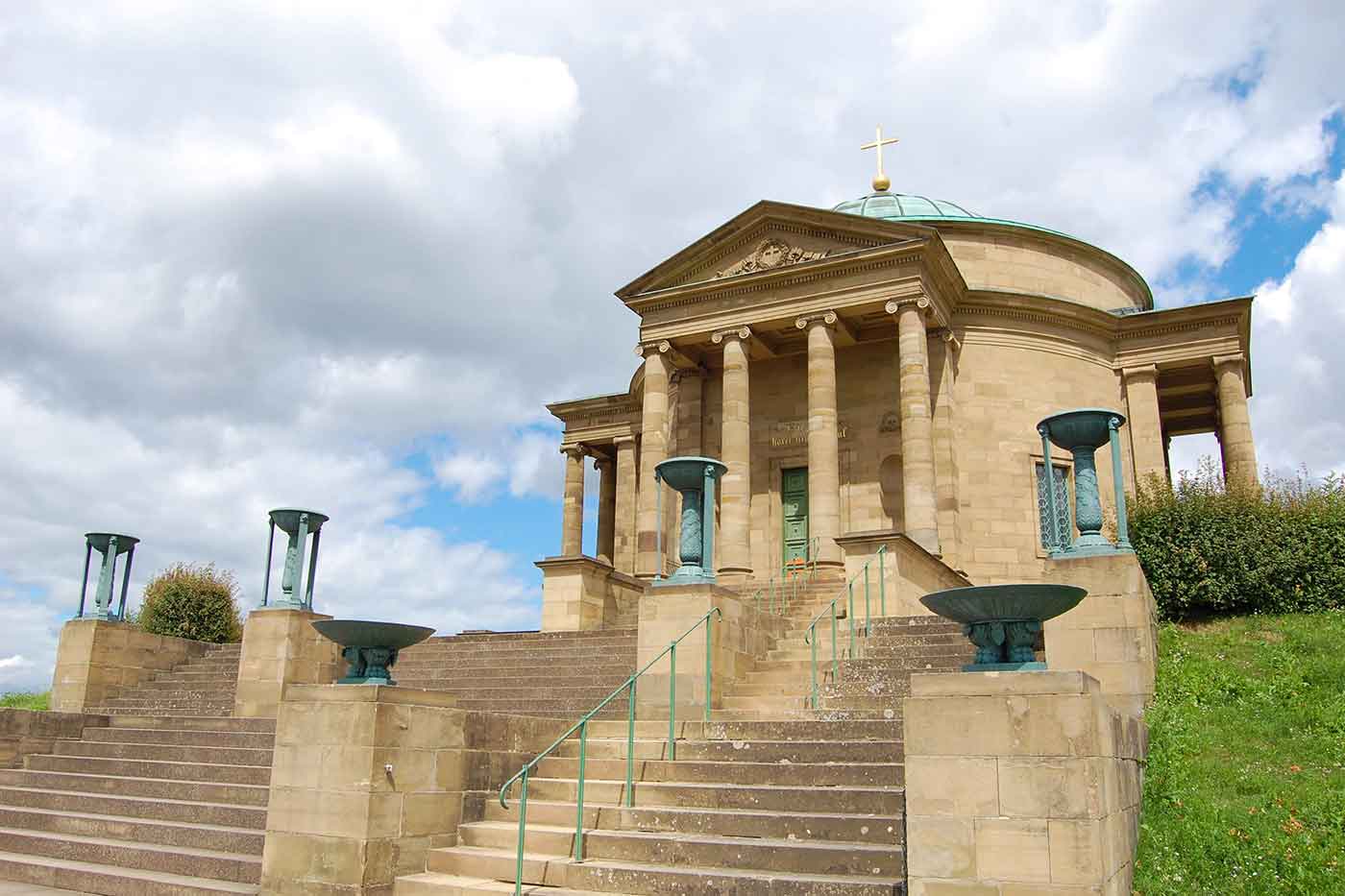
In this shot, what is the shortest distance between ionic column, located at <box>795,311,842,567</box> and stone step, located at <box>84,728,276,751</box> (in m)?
12.0

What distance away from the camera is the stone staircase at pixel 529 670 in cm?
1440

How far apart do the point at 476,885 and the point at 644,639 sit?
15.6ft

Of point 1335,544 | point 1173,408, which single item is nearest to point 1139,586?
point 1335,544

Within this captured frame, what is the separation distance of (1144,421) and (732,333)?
10.8 metres

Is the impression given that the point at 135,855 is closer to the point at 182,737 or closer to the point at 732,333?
the point at 182,737

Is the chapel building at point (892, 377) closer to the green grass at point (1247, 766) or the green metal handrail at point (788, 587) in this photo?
the green metal handrail at point (788, 587)

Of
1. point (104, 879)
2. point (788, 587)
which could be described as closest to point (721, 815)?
point (104, 879)

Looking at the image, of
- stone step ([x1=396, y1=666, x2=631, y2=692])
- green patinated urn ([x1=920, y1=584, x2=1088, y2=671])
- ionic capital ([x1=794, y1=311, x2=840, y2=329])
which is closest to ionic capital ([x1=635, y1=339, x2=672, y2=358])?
ionic capital ([x1=794, y1=311, x2=840, y2=329])

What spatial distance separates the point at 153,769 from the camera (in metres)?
12.5

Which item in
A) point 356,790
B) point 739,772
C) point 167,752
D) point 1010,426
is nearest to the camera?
point 356,790

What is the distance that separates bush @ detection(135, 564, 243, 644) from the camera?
24094mm

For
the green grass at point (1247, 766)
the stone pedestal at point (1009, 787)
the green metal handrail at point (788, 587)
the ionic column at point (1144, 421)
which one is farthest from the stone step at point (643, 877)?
the ionic column at point (1144, 421)

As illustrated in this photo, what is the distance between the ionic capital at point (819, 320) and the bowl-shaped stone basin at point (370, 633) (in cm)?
1632

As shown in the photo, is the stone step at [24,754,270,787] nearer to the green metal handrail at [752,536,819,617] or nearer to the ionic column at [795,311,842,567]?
the green metal handrail at [752,536,819,617]
